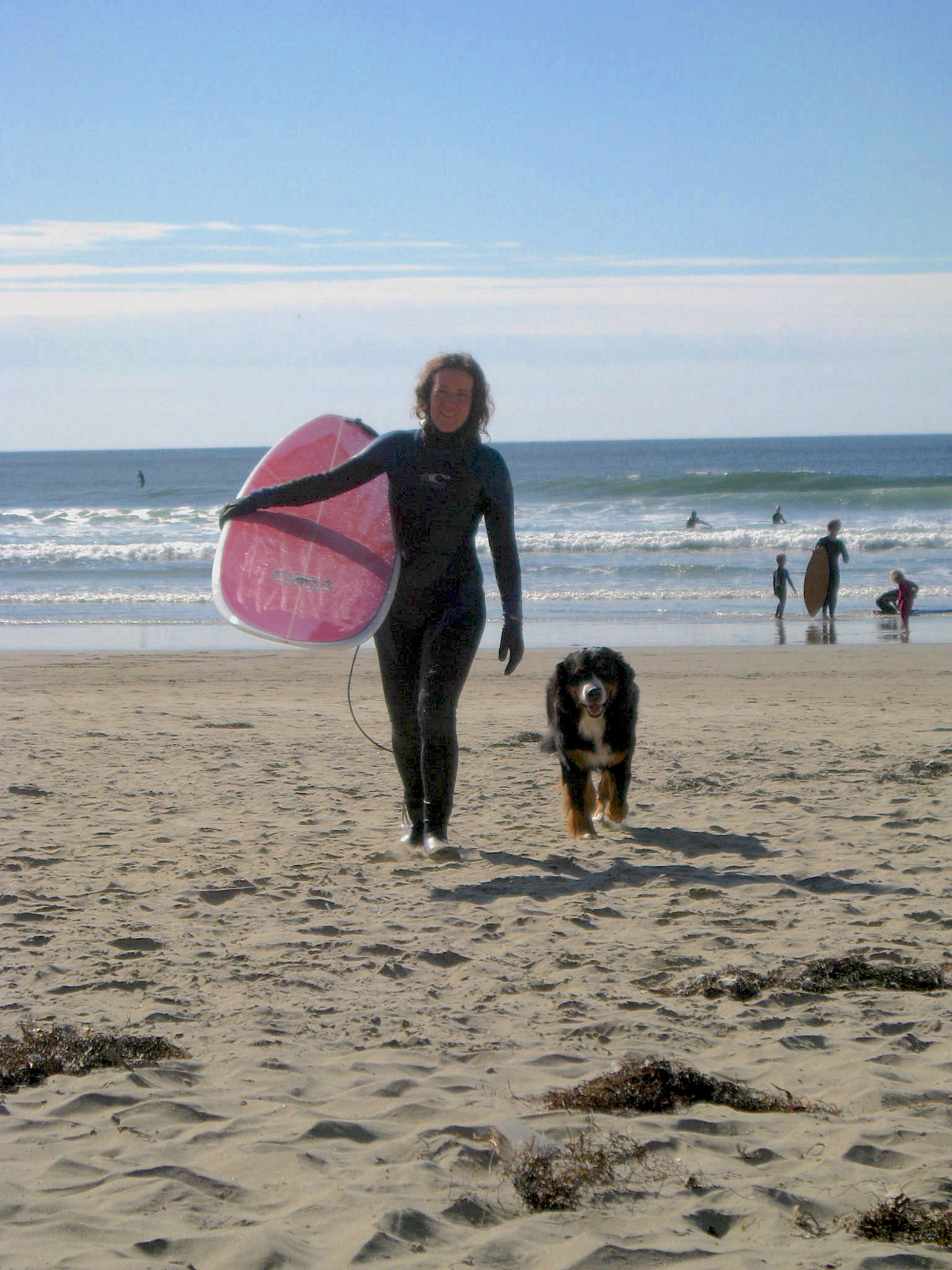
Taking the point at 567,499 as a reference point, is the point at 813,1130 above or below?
below

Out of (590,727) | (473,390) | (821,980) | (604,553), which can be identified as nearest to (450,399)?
(473,390)

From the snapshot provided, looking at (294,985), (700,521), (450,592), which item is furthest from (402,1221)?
(700,521)

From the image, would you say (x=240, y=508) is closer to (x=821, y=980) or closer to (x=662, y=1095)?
(x=821, y=980)

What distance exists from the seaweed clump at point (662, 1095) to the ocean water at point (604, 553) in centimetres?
1225

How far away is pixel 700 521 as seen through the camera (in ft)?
116

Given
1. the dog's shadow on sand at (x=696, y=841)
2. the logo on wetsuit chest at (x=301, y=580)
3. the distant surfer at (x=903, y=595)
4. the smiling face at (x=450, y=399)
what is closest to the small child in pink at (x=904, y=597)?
the distant surfer at (x=903, y=595)

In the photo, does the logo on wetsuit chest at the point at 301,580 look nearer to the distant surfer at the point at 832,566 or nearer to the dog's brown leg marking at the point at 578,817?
the dog's brown leg marking at the point at 578,817

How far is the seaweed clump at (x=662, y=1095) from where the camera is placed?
265 cm

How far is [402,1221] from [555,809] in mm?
3793

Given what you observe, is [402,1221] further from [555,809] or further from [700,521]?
[700,521]

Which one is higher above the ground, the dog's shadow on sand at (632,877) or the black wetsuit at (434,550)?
the black wetsuit at (434,550)

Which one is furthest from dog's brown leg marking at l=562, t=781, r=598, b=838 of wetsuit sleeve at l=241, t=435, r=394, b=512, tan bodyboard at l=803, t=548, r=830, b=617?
tan bodyboard at l=803, t=548, r=830, b=617

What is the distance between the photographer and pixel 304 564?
17.9 ft

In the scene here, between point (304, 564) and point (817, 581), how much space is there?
498 inches
